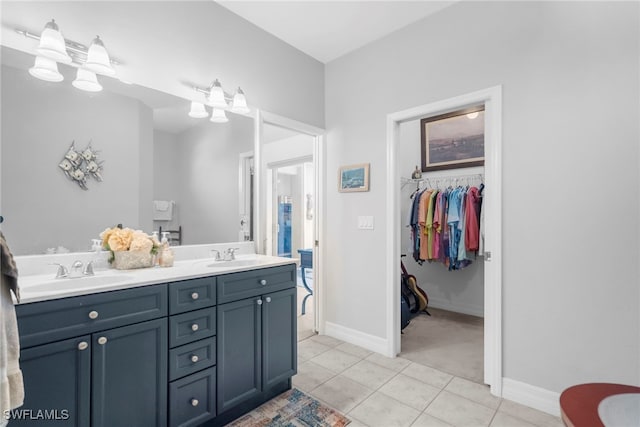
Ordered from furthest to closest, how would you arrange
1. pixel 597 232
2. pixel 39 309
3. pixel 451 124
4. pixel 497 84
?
pixel 451 124 < pixel 497 84 < pixel 597 232 < pixel 39 309

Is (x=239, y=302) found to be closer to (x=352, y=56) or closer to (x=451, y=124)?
(x=352, y=56)

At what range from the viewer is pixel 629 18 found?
5.52 feet

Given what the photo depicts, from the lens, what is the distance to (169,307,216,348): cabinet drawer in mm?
1537

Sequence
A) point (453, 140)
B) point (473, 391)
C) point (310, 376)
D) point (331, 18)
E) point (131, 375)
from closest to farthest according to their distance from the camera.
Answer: point (131, 375), point (473, 391), point (310, 376), point (331, 18), point (453, 140)

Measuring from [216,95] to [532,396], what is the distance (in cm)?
297

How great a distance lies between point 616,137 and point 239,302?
235 cm

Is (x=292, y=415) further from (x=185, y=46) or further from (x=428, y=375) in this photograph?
(x=185, y=46)

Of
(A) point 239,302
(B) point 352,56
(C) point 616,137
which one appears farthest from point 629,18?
(A) point 239,302

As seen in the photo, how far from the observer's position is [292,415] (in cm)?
186

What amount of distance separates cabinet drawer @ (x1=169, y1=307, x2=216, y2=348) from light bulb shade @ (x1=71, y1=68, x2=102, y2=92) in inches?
Result: 54.7

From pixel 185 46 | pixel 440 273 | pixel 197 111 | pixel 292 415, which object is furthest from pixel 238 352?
pixel 440 273

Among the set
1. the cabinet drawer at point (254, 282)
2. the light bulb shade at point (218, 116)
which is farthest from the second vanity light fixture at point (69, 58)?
the cabinet drawer at point (254, 282)

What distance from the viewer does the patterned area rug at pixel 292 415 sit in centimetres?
179

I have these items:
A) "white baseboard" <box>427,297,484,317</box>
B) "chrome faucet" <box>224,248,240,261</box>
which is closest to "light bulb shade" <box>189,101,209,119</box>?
"chrome faucet" <box>224,248,240,261</box>
